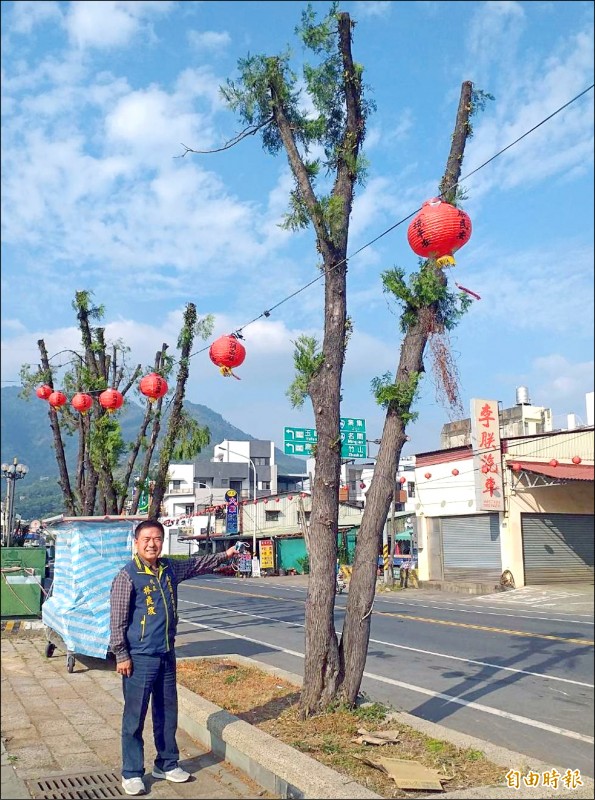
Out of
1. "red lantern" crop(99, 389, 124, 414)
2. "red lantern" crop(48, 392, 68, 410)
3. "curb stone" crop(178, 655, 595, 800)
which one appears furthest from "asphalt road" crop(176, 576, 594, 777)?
"red lantern" crop(48, 392, 68, 410)

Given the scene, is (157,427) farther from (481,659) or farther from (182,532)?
(182,532)

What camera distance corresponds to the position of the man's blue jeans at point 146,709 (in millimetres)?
4500

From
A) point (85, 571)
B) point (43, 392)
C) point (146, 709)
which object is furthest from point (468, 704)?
point (43, 392)

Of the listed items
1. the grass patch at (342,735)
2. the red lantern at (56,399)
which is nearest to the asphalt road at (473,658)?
the grass patch at (342,735)

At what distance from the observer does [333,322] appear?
20.2ft

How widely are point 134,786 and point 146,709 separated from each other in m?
0.44

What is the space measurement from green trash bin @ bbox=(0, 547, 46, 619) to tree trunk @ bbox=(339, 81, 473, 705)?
8.21m

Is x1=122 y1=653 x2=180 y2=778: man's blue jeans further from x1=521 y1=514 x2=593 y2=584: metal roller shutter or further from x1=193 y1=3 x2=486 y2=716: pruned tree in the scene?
x1=521 y1=514 x2=593 y2=584: metal roller shutter

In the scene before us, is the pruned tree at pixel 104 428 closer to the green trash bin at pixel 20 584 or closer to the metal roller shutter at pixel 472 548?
the green trash bin at pixel 20 584

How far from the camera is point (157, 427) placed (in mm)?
12375

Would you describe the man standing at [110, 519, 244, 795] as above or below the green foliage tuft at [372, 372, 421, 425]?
below

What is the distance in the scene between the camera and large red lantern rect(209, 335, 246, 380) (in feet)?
26.2

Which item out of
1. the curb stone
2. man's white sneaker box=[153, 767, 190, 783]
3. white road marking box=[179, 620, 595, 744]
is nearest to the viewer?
the curb stone

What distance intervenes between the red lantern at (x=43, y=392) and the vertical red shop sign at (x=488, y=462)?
1083 centimetres
